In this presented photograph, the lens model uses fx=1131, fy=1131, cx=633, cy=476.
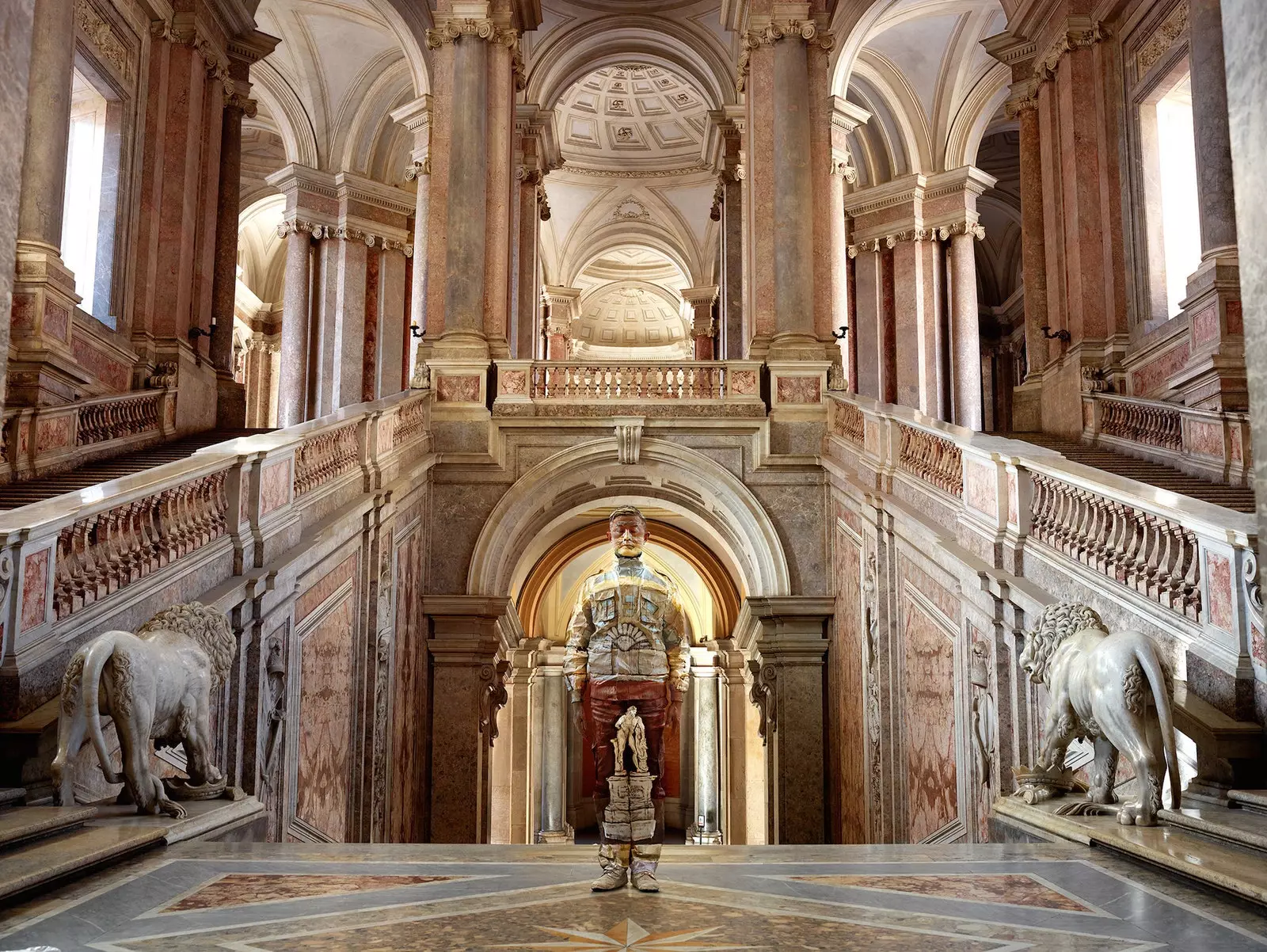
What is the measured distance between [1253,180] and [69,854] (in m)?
4.36

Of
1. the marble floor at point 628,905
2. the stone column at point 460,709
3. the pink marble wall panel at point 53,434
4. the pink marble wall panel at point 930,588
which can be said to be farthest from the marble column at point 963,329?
the marble floor at point 628,905

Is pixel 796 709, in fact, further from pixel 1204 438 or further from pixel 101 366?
pixel 101 366

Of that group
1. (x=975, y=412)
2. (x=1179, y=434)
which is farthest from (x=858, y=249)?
(x=1179, y=434)

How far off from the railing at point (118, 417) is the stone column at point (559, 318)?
50.8 ft

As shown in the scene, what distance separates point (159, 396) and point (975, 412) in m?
13.7

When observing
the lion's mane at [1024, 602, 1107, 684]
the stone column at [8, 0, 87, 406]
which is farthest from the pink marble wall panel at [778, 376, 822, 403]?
the lion's mane at [1024, 602, 1107, 684]

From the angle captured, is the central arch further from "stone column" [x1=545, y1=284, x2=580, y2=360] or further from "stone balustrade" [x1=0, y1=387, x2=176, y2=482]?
"stone column" [x1=545, y1=284, x2=580, y2=360]

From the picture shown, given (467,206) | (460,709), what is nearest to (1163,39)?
(467,206)

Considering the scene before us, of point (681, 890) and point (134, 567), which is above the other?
point (134, 567)

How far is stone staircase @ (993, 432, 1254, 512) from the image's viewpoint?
8.96m

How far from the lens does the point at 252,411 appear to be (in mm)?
26719

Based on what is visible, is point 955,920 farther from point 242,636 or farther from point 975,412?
point 975,412

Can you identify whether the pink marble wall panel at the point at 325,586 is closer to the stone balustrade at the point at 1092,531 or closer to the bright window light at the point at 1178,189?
the stone balustrade at the point at 1092,531

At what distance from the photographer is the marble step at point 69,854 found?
3.33 m
